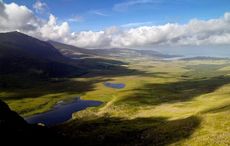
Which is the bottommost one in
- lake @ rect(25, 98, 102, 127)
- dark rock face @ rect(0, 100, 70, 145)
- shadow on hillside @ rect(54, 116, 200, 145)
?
lake @ rect(25, 98, 102, 127)

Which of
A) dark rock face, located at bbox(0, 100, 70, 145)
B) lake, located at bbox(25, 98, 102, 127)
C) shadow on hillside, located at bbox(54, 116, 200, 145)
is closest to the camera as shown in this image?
dark rock face, located at bbox(0, 100, 70, 145)

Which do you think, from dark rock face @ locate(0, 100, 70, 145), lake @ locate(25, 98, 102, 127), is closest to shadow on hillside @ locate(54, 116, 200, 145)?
dark rock face @ locate(0, 100, 70, 145)

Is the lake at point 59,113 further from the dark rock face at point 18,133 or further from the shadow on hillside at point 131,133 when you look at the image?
the dark rock face at point 18,133

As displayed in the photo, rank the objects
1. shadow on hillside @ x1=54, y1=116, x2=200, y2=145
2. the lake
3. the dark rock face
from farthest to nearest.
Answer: the lake, shadow on hillside @ x1=54, y1=116, x2=200, y2=145, the dark rock face

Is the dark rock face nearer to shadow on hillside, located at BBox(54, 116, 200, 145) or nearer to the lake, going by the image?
shadow on hillside, located at BBox(54, 116, 200, 145)

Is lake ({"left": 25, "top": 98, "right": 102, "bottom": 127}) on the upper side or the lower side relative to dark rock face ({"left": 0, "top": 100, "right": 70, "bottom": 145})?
lower

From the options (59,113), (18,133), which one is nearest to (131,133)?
(18,133)

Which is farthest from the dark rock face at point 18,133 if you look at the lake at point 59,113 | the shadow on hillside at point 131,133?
the lake at point 59,113
